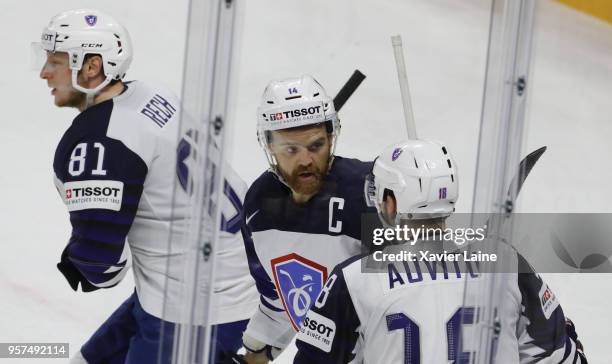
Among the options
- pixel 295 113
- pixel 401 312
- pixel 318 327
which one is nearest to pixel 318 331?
pixel 318 327

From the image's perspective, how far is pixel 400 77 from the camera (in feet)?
6.88

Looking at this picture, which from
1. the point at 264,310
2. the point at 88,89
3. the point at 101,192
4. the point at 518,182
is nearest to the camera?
the point at 518,182

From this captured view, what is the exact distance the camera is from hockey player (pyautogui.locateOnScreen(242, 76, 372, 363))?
7.09 ft

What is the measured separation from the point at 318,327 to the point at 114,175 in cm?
68

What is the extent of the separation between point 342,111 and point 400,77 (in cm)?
14

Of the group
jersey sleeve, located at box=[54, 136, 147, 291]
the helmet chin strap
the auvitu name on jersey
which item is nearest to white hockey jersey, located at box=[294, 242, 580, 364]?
the auvitu name on jersey

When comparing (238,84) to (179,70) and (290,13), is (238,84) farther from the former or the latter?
(179,70)

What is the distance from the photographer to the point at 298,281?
2.28 m

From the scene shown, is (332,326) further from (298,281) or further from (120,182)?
(120,182)

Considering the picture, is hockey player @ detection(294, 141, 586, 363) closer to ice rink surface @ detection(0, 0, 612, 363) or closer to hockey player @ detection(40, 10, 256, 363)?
ice rink surface @ detection(0, 0, 612, 363)

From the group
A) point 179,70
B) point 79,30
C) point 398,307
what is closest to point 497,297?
point 398,307

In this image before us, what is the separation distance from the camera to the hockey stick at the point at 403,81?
2090 mm

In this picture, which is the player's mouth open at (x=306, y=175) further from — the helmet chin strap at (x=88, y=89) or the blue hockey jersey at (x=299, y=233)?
the helmet chin strap at (x=88, y=89)

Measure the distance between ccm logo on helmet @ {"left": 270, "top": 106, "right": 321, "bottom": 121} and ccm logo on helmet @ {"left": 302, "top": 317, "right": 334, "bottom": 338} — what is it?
13.8 inches
